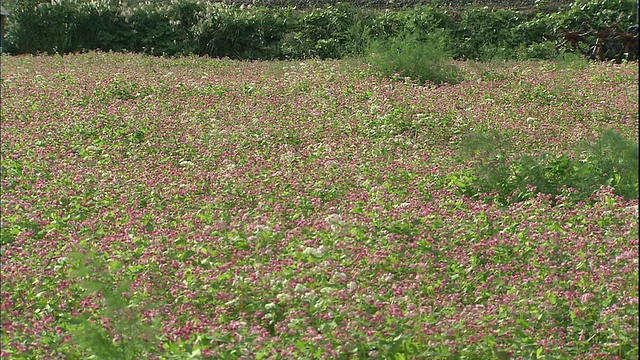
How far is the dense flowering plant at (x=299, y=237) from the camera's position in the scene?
3.96 m

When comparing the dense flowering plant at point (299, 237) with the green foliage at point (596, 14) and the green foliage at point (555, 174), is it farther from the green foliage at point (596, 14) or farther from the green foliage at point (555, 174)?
the green foliage at point (596, 14)

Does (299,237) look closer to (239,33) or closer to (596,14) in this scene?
(596,14)

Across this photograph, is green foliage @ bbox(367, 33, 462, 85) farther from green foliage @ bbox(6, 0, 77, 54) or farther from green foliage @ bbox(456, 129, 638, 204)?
green foliage @ bbox(6, 0, 77, 54)

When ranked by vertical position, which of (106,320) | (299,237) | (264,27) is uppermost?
(106,320)

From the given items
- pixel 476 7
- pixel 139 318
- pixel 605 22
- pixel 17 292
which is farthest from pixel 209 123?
pixel 476 7

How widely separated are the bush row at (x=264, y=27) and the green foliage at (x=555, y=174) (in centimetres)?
926

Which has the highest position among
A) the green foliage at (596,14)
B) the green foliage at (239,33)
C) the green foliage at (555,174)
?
the green foliage at (555,174)

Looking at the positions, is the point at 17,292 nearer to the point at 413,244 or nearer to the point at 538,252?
the point at 413,244

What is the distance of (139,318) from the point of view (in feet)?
13.2

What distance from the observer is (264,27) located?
17391 millimetres

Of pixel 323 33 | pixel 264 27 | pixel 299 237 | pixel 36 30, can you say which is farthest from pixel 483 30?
pixel 299 237

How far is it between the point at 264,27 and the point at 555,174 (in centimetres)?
1155

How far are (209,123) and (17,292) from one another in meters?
4.07

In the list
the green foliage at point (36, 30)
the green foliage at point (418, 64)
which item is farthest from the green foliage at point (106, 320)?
the green foliage at point (36, 30)
